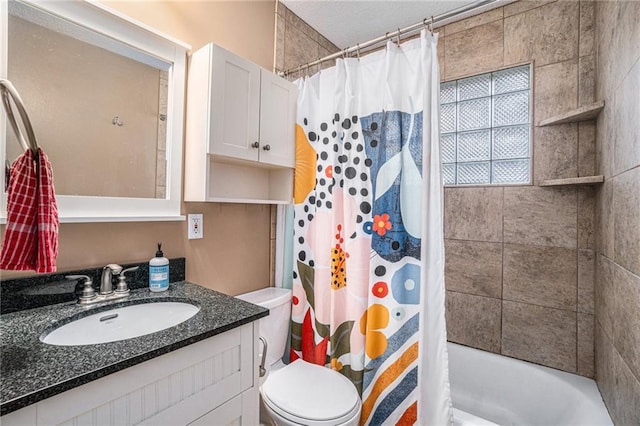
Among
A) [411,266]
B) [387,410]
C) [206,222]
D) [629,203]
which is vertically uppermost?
[629,203]

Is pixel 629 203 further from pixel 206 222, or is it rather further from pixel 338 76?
pixel 206 222

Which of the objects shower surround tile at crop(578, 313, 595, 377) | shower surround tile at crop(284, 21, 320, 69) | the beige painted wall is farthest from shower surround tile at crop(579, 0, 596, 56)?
the beige painted wall

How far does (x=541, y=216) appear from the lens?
179cm

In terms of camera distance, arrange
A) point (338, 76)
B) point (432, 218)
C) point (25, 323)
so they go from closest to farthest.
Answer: point (25, 323) → point (432, 218) → point (338, 76)

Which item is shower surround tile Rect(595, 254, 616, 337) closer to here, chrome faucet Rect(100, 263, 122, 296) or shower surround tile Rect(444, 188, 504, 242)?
shower surround tile Rect(444, 188, 504, 242)

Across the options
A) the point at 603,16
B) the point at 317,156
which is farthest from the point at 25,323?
the point at 603,16

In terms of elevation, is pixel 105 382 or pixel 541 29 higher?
pixel 541 29

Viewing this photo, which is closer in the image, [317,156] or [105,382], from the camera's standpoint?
[105,382]

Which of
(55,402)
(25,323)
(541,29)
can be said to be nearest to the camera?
(55,402)

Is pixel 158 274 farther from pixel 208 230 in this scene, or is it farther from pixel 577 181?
pixel 577 181

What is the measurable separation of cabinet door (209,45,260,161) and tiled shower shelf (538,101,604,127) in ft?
5.28

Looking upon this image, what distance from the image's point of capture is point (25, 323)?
0.89m

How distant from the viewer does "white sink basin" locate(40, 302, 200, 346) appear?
948mm

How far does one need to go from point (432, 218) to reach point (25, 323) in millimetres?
1456
